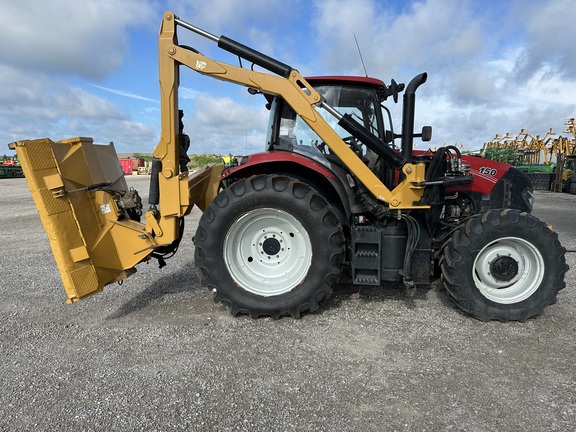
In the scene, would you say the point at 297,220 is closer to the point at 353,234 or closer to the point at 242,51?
the point at 353,234

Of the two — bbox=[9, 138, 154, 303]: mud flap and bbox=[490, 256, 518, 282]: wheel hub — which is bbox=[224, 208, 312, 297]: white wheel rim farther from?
bbox=[490, 256, 518, 282]: wheel hub

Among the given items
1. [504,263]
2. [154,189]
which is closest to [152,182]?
[154,189]

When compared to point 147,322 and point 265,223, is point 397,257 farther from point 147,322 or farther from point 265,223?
point 147,322

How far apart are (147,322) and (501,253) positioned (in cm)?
333

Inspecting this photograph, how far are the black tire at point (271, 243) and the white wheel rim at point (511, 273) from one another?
4.32ft

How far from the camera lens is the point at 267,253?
12.0 feet

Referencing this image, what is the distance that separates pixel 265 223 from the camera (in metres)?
3.60

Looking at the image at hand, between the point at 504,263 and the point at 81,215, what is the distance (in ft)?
12.5

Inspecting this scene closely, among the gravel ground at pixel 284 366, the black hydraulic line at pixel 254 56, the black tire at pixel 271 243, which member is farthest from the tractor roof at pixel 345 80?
the gravel ground at pixel 284 366

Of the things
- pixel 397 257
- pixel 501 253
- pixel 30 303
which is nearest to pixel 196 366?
pixel 397 257

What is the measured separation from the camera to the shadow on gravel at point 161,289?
3818 mm

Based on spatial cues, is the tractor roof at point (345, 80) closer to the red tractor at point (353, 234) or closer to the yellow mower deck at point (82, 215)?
the red tractor at point (353, 234)

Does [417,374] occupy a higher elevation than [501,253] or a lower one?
lower

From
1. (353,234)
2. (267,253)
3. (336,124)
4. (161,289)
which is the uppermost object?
(336,124)
